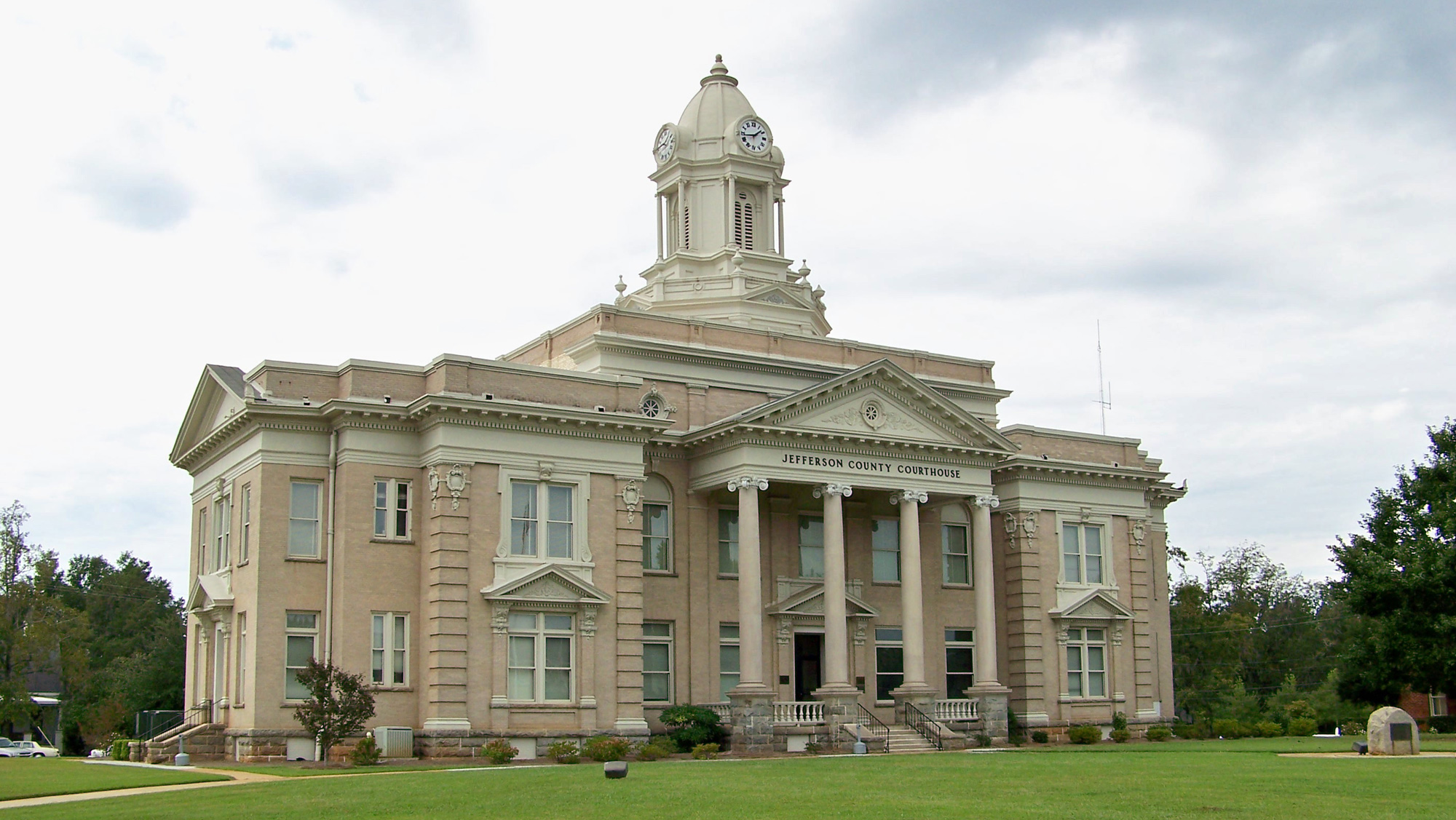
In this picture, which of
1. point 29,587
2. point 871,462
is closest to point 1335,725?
point 871,462

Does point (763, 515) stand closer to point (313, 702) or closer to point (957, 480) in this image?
point (957, 480)

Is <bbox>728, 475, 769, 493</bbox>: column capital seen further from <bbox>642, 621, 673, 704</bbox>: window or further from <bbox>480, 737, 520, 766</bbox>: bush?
<bbox>480, 737, 520, 766</bbox>: bush

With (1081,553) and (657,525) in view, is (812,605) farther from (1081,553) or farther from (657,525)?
(1081,553)

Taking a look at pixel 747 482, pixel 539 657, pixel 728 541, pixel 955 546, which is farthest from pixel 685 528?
pixel 955 546

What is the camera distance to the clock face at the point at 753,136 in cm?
5528

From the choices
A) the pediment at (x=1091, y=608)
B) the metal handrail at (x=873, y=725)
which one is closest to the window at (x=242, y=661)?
the metal handrail at (x=873, y=725)

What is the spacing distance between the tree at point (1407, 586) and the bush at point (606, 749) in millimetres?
25585

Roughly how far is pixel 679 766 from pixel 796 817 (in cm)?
1231

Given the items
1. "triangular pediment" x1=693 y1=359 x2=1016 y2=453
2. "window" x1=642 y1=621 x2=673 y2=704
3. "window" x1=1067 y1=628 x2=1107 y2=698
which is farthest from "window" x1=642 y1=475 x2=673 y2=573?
"window" x1=1067 y1=628 x2=1107 y2=698

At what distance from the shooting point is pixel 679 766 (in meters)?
32.4

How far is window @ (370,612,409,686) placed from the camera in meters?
39.0

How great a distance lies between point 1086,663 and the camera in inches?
2000

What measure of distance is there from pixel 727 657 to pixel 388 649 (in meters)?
11.1

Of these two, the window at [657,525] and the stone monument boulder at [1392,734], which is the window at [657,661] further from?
the stone monument boulder at [1392,734]
